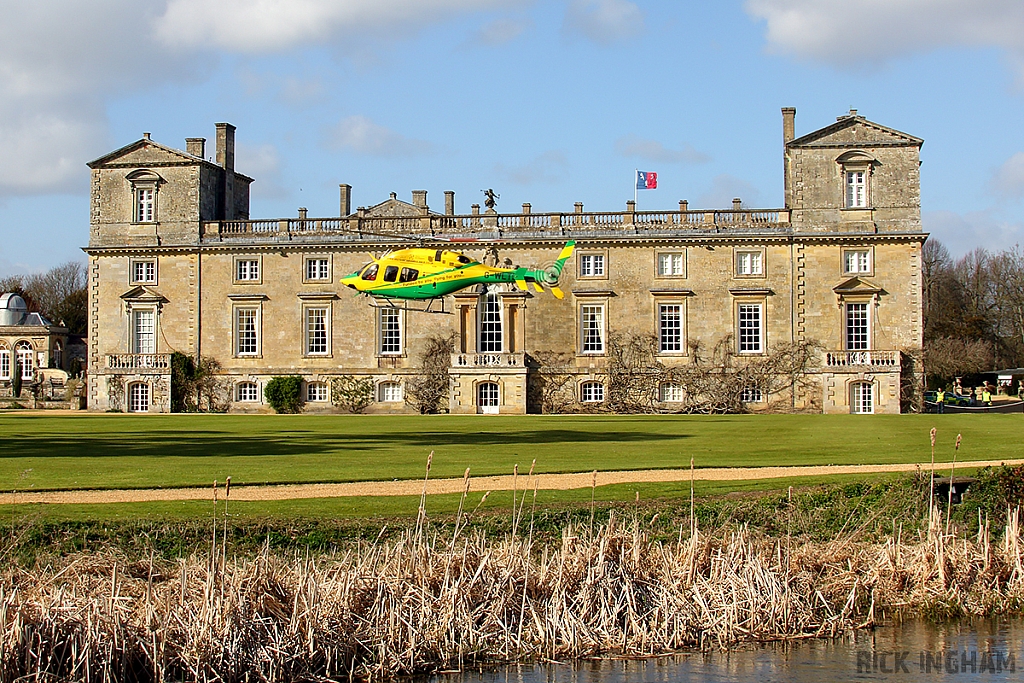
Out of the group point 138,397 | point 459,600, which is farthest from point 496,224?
point 459,600

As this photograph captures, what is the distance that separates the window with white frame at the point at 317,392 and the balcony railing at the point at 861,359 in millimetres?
17787

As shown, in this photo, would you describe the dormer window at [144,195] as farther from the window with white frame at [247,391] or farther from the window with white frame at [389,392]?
the window with white frame at [389,392]

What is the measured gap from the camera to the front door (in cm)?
4319

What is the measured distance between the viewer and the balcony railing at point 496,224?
144ft

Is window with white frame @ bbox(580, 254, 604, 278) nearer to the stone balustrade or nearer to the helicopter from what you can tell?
the stone balustrade

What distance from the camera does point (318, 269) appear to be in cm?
4538

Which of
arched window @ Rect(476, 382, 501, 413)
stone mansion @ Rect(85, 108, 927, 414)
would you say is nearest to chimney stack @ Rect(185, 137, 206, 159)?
stone mansion @ Rect(85, 108, 927, 414)

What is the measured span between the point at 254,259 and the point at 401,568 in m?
36.5

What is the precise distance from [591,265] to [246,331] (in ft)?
42.3

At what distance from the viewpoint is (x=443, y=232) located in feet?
149

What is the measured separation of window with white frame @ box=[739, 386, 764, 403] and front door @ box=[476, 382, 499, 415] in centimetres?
850

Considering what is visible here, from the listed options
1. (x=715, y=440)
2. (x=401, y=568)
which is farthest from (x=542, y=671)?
(x=715, y=440)

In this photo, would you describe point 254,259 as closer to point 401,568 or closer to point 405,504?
point 405,504

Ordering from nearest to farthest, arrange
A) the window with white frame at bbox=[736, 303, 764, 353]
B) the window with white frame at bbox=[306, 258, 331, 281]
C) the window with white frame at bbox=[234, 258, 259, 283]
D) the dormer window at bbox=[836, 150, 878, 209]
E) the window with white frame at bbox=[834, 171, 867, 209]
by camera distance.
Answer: the dormer window at bbox=[836, 150, 878, 209] → the window with white frame at bbox=[834, 171, 867, 209] → the window with white frame at bbox=[736, 303, 764, 353] → the window with white frame at bbox=[306, 258, 331, 281] → the window with white frame at bbox=[234, 258, 259, 283]
